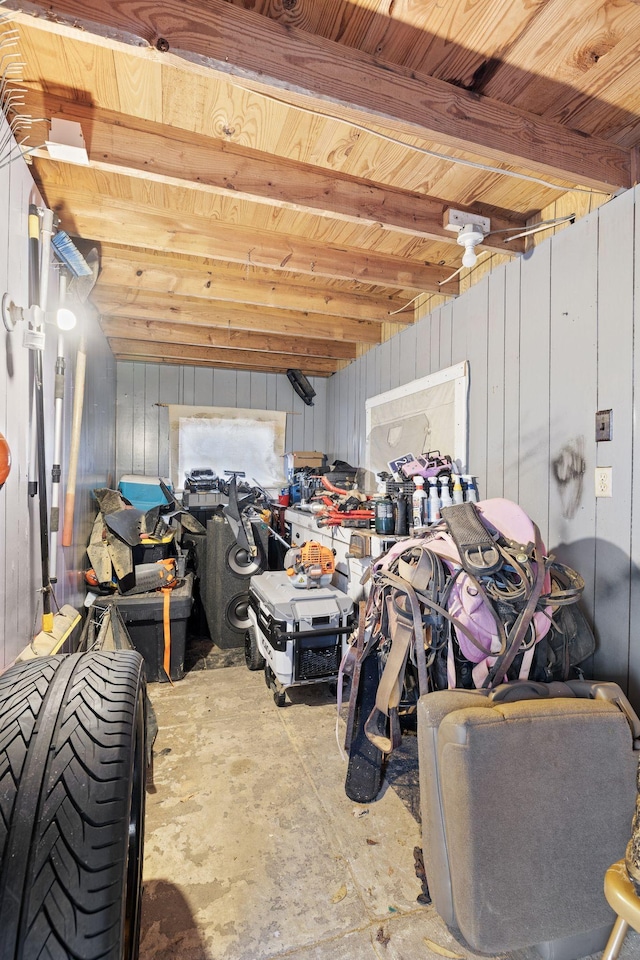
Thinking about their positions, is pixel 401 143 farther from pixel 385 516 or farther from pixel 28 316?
pixel 385 516

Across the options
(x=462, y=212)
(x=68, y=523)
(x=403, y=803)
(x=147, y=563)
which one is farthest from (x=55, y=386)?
(x=403, y=803)

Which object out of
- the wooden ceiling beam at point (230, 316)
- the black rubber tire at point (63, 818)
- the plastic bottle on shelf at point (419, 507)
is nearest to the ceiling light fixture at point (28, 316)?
the black rubber tire at point (63, 818)

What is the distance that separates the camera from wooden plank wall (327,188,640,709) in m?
1.61

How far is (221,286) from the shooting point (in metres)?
2.98

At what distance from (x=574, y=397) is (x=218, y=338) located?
3051 mm

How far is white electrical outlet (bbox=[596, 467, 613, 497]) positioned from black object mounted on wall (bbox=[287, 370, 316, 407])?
141 inches

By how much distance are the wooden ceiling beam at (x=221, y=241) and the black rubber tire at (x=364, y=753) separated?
7.15 ft

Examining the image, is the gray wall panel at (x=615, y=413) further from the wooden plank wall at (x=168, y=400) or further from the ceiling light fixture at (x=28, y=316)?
the wooden plank wall at (x=168, y=400)

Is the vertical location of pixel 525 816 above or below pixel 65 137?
below

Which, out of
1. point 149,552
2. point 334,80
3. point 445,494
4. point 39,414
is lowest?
point 149,552

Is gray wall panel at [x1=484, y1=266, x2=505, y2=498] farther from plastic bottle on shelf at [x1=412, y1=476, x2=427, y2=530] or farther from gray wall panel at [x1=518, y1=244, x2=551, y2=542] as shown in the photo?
plastic bottle on shelf at [x1=412, y1=476, x2=427, y2=530]

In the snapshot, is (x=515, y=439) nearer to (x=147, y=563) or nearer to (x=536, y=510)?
(x=536, y=510)

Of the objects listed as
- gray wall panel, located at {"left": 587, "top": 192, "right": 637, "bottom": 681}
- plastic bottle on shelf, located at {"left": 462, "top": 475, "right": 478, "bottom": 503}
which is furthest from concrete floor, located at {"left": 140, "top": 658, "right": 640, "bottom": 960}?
plastic bottle on shelf, located at {"left": 462, "top": 475, "right": 478, "bottom": 503}

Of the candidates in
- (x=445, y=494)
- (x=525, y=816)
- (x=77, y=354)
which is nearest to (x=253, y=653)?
(x=445, y=494)
